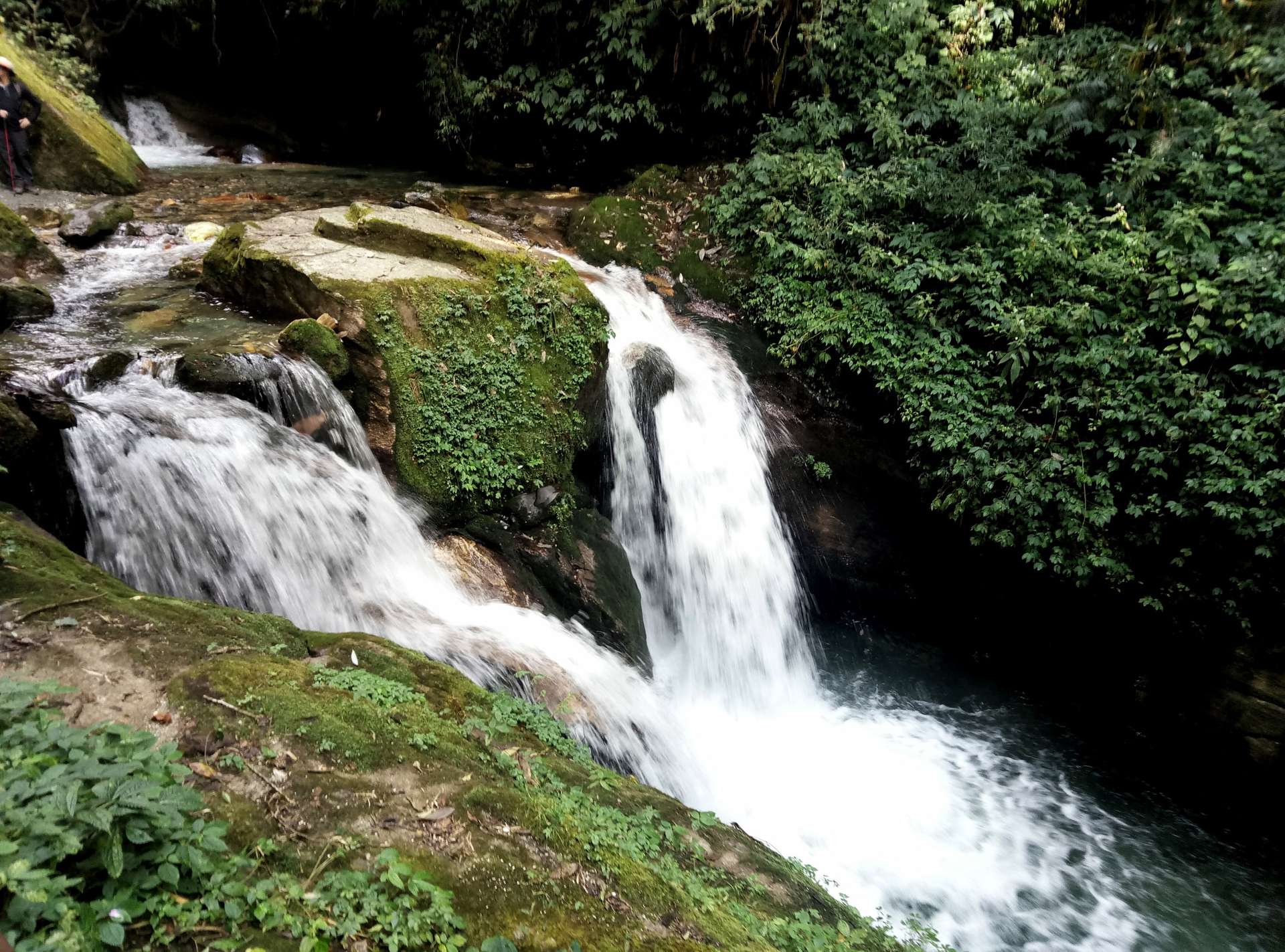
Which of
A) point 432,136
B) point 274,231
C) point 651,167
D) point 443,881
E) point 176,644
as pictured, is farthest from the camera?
point 432,136

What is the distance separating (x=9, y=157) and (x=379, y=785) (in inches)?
370

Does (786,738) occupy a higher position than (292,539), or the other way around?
(292,539)

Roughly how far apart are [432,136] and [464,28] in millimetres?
2753

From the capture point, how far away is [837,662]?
27.0 ft

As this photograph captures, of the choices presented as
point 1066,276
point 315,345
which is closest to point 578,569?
point 315,345

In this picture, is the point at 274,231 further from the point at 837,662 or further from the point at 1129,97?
the point at 1129,97

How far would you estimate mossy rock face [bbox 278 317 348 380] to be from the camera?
5508mm

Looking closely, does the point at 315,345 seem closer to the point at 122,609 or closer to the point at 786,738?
the point at 122,609

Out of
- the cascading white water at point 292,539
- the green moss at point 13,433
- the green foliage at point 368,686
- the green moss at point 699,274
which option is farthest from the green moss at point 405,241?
the green foliage at point 368,686

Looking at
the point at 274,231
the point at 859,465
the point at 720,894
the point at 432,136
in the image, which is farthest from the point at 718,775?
the point at 432,136

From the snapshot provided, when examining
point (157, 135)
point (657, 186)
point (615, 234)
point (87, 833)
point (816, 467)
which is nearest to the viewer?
point (87, 833)

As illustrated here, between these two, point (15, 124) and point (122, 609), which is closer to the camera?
point (122, 609)

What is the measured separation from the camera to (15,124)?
8.08m

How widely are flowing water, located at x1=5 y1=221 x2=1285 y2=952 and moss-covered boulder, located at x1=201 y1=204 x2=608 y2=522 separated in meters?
0.47
